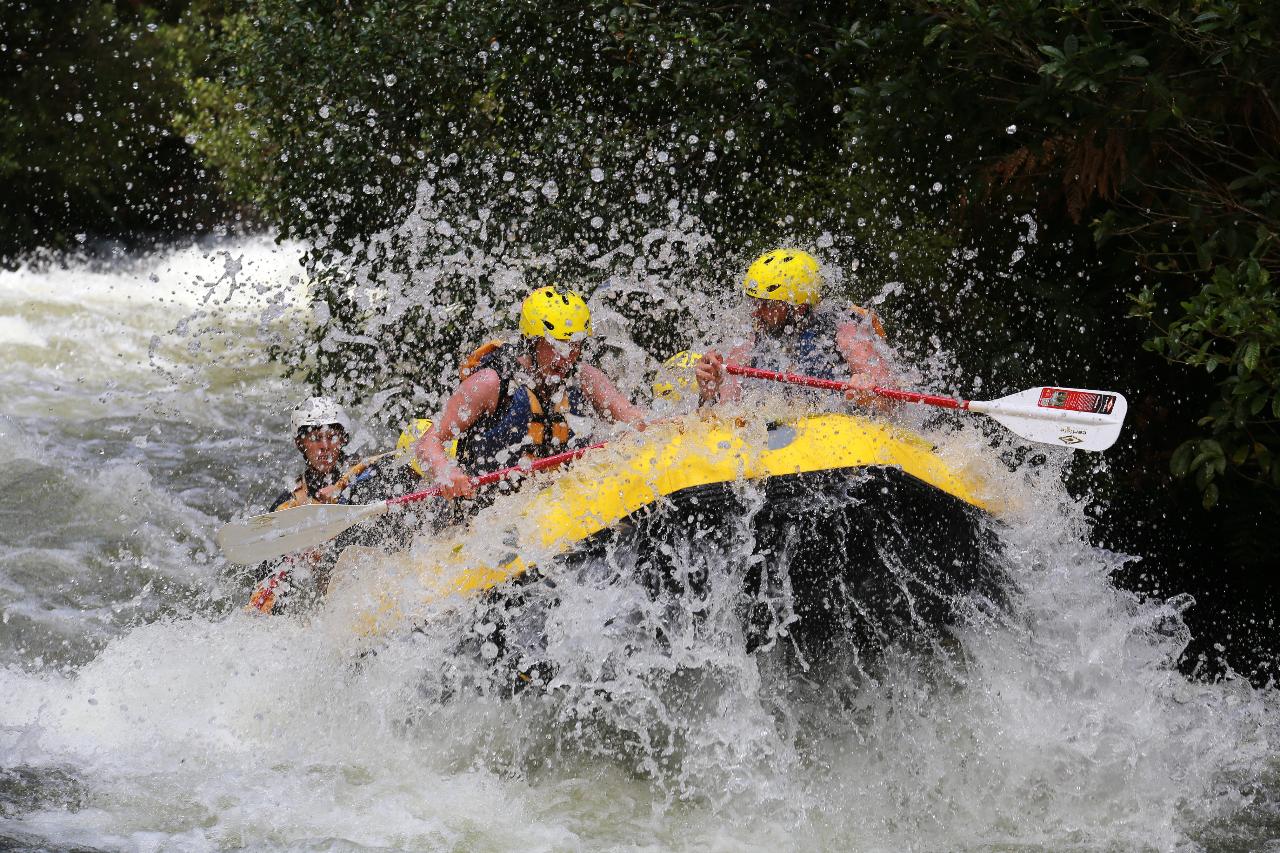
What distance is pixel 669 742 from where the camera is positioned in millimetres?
5098

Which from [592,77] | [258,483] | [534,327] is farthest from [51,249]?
[534,327]

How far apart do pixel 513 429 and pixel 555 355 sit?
1.10 ft

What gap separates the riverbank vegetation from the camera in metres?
5.19

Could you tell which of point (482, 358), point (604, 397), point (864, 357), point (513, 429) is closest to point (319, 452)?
point (482, 358)

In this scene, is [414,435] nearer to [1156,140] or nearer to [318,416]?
[318,416]

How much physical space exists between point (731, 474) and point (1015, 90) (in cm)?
251

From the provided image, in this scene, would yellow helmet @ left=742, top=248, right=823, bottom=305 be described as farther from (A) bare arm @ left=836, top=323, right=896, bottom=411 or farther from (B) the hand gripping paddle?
(B) the hand gripping paddle

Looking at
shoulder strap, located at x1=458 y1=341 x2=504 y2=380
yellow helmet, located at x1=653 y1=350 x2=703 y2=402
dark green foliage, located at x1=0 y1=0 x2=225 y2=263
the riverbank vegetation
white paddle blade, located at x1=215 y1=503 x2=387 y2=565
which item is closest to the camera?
the riverbank vegetation

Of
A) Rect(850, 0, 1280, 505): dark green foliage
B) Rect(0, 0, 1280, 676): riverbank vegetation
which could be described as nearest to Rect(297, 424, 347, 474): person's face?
Rect(0, 0, 1280, 676): riverbank vegetation

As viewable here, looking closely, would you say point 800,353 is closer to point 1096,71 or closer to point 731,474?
point 731,474

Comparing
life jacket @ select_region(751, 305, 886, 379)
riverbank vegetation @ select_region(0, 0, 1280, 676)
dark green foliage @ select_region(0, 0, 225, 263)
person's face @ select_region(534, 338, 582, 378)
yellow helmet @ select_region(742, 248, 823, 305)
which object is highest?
dark green foliage @ select_region(0, 0, 225, 263)

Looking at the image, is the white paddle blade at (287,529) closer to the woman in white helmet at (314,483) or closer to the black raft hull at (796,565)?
the woman in white helmet at (314,483)

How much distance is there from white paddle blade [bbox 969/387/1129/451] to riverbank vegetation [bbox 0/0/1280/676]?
287 millimetres

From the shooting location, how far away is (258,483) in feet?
31.6
